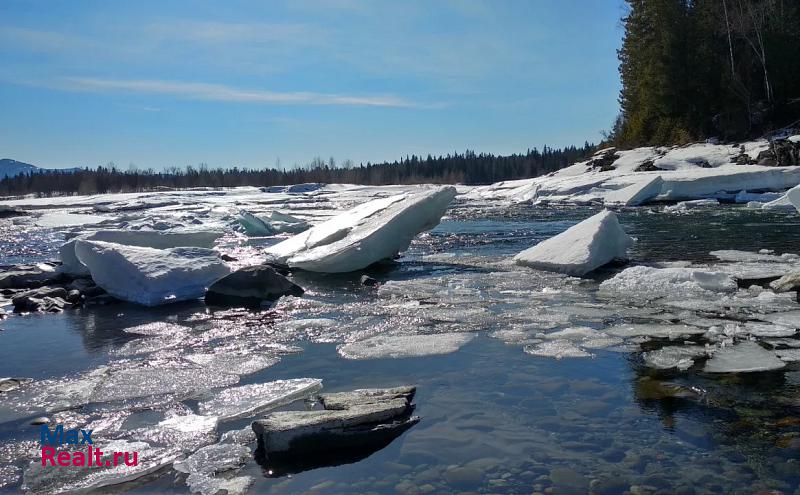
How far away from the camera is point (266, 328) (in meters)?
6.15

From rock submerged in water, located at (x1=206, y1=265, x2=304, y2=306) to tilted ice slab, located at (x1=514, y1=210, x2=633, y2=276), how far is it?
361 centimetres

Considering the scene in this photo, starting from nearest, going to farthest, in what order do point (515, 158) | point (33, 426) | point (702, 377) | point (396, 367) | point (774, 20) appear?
point (33, 426)
point (702, 377)
point (396, 367)
point (774, 20)
point (515, 158)

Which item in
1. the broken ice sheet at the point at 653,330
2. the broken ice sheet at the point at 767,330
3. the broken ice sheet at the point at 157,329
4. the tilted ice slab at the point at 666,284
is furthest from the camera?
the tilted ice slab at the point at 666,284

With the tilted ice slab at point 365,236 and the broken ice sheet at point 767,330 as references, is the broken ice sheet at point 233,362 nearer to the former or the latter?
the broken ice sheet at point 767,330

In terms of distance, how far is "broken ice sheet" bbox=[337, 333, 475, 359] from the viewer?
498 centimetres

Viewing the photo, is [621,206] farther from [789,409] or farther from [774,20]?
[789,409]

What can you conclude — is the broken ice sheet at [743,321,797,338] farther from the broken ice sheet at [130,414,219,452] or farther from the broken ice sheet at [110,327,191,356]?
the broken ice sheet at [110,327,191,356]

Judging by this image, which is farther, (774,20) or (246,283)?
(774,20)

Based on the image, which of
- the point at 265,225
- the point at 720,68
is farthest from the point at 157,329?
the point at 720,68

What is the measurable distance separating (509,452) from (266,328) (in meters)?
3.57

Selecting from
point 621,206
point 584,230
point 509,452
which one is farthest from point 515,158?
point 509,452

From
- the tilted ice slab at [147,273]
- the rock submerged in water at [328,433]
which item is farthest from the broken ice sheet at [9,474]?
the tilted ice slab at [147,273]

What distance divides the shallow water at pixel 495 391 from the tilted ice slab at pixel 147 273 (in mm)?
292

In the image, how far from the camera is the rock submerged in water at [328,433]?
10.5 feet
